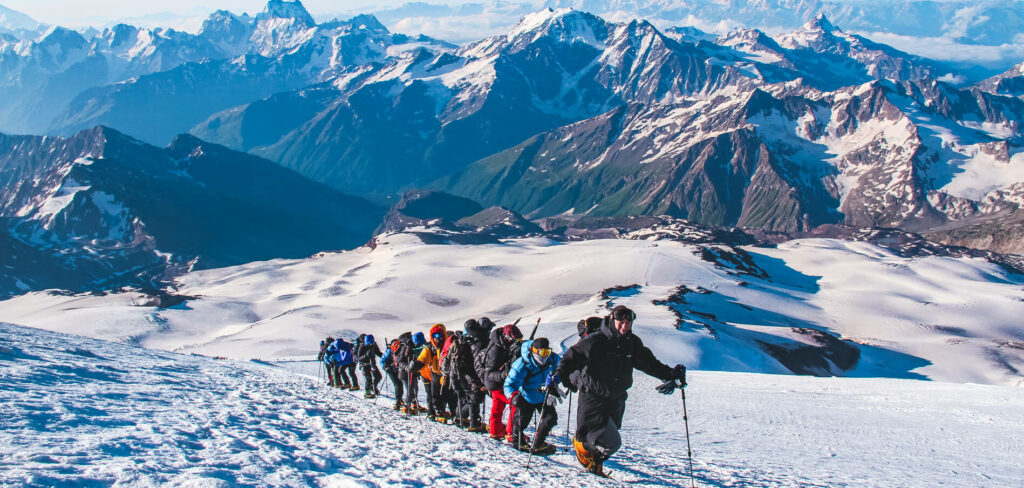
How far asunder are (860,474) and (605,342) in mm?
6812

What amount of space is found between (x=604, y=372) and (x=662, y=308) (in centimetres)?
8838

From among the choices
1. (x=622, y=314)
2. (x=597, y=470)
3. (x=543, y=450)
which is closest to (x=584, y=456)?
(x=597, y=470)

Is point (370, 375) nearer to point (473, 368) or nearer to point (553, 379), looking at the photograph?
point (473, 368)

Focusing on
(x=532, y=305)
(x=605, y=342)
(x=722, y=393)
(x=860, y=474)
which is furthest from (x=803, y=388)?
(x=532, y=305)

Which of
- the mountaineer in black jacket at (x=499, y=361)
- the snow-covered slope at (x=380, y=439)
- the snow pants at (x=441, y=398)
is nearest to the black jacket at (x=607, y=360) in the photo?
the snow-covered slope at (x=380, y=439)

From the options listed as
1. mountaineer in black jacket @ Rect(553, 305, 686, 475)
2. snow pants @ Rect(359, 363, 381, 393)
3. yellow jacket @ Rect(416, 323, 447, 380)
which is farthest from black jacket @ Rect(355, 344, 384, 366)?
mountaineer in black jacket @ Rect(553, 305, 686, 475)

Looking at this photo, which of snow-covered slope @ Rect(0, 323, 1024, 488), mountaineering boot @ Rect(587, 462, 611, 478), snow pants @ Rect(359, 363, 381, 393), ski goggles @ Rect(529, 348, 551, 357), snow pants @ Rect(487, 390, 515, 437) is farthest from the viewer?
snow pants @ Rect(359, 363, 381, 393)

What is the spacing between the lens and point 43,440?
12.4 metres

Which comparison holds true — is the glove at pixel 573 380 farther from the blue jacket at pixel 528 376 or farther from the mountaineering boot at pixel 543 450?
the mountaineering boot at pixel 543 450

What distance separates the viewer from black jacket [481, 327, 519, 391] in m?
17.8

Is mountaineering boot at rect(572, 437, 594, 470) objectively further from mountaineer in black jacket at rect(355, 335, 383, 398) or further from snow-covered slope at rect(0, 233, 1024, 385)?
snow-covered slope at rect(0, 233, 1024, 385)

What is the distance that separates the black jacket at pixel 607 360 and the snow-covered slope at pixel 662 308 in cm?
6042

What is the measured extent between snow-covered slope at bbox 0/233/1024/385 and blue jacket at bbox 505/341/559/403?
2305 inches

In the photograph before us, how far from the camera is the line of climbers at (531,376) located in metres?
14.2
